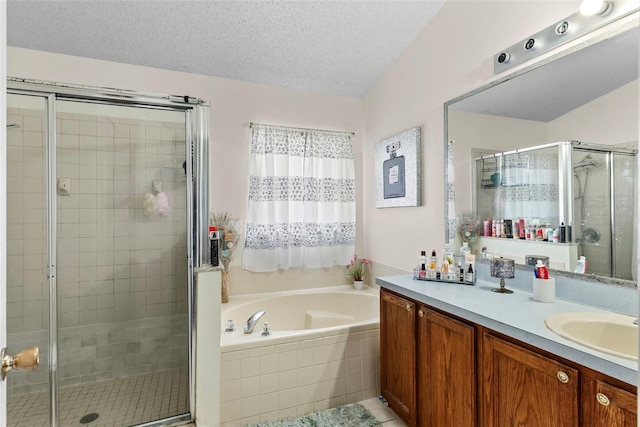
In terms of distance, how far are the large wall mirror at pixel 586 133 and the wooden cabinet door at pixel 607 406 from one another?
625mm

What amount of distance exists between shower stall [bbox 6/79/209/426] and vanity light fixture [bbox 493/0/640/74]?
1795mm

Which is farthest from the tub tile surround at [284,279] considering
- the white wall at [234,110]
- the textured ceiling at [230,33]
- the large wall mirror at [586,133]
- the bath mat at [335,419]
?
the textured ceiling at [230,33]

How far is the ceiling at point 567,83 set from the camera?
1.35 metres

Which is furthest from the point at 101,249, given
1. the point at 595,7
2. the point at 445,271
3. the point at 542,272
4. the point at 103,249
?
the point at 595,7

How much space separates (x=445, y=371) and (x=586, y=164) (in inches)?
45.4

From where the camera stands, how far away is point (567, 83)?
156cm

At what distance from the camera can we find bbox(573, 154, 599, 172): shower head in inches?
56.6

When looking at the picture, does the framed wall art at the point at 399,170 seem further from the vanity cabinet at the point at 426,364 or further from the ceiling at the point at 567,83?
the vanity cabinet at the point at 426,364

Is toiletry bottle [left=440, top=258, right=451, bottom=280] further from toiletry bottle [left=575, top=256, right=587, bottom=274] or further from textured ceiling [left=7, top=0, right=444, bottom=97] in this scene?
textured ceiling [left=7, top=0, right=444, bottom=97]

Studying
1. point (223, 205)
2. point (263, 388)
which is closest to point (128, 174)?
point (223, 205)

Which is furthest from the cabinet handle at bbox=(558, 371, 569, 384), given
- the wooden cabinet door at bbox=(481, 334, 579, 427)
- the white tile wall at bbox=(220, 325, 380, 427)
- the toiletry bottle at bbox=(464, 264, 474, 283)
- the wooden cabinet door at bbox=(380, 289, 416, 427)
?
the white tile wall at bbox=(220, 325, 380, 427)

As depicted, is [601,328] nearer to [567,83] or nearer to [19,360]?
[567,83]

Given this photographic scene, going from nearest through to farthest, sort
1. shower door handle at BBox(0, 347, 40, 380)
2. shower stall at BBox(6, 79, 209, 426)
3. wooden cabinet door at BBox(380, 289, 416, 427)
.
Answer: shower door handle at BBox(0, 347, 40, 380), wooden cabinet door at BBox(380, 289, 416, 427), shower stall at BBox(6, 79, 209, 426)

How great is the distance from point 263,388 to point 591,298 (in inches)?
69.8
